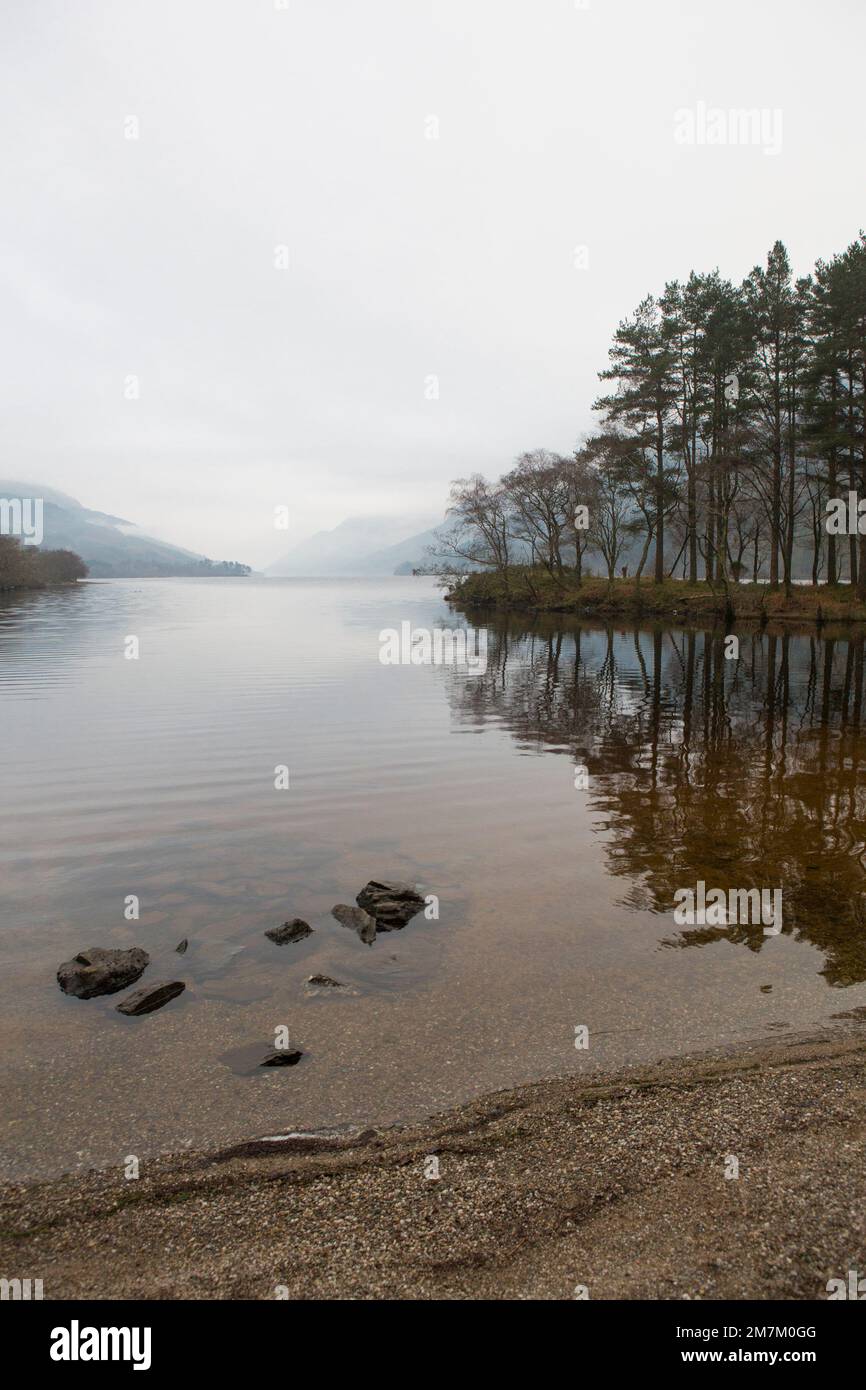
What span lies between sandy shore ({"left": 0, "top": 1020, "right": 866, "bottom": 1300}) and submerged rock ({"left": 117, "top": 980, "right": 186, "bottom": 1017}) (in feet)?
8.14

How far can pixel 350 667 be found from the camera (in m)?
41.3

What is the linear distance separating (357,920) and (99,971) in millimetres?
3311

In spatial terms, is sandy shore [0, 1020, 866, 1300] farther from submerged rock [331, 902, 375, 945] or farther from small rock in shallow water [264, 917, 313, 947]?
small rock in shallow water [264, 917, 313, 947]

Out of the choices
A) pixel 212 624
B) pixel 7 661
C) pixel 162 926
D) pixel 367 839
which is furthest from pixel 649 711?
pixel 212 624

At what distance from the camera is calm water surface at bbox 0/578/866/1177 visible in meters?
7.12

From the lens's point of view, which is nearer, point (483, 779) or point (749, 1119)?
point (749, 1119)

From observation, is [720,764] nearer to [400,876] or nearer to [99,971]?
[400,876]

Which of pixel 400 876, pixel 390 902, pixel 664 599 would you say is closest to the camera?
pixel 390 902

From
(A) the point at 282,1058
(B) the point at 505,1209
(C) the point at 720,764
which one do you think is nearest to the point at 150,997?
Result: (A) the point at 282,1058

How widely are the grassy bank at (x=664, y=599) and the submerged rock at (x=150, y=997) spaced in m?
59.7

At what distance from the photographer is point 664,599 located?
72625 mm

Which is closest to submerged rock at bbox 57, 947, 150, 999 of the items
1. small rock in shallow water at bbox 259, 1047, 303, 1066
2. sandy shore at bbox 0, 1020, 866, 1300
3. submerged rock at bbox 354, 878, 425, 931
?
small rock in shallow water at bbox 259, 1047, 303, 1066
